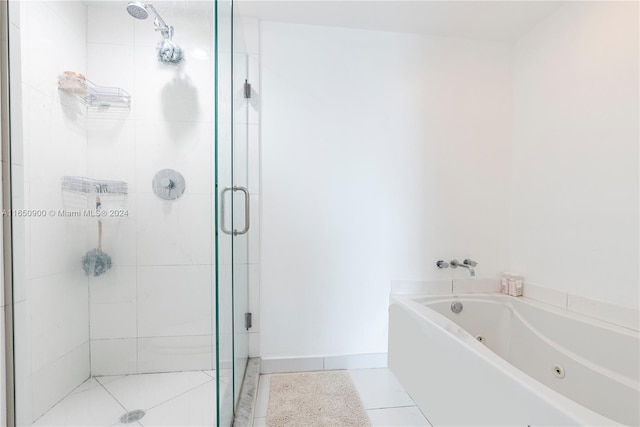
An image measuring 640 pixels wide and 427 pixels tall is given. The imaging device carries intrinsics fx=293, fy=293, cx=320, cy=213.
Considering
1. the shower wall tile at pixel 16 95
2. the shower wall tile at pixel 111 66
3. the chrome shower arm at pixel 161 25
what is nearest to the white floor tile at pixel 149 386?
the shower wall tile at pixel 16 95

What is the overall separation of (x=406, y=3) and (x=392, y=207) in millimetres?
1236

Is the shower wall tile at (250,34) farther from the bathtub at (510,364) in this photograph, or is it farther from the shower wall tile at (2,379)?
the bathtub at (510,364)

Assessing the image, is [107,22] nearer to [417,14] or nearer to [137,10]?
[137,10]

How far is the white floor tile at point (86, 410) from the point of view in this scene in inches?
46.6

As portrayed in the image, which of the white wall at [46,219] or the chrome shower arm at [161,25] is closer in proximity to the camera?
the white wall at [46,219]

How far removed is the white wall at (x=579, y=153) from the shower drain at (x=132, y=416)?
2.28 meters

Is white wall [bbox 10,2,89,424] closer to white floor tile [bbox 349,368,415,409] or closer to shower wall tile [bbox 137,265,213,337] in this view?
shower wall tile [bbox 137,265,213,337]

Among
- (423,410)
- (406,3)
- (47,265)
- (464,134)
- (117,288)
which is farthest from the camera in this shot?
(464,134)

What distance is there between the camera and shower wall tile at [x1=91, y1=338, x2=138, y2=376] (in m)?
1.33

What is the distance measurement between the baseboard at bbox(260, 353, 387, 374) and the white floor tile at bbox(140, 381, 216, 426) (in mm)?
668

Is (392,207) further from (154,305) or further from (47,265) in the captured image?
(47,265)

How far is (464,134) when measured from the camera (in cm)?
206

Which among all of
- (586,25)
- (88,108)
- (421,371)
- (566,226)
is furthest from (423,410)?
(586,25)

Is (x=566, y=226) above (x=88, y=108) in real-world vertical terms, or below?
below
